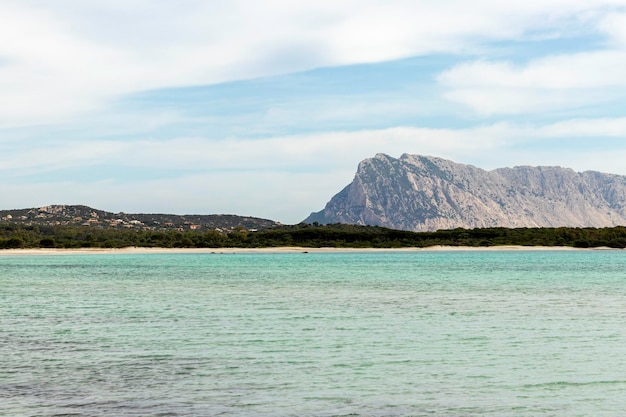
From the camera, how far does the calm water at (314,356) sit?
1412cm

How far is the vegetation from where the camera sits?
14738 centimetres

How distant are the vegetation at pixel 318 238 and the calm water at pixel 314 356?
115m

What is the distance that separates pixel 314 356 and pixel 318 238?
5574 inches

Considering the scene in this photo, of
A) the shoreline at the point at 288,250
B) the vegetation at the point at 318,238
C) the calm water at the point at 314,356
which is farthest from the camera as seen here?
the vegetation at the point at 318,238

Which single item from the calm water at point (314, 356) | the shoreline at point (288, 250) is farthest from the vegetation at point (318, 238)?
the calm water at point (314, 356)

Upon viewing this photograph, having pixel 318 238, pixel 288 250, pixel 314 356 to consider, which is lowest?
pixel 314 356

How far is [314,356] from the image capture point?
19.6 m

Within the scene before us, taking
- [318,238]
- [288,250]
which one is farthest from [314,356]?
→ [318,238]

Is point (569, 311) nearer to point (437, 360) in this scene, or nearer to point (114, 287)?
point (437, 360)

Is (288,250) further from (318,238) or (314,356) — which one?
(314,356)

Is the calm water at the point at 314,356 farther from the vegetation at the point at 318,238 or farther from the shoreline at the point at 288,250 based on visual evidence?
the vegetation at the point at 318,238

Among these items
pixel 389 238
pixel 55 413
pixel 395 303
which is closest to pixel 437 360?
pixel 55 413

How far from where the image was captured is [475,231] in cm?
16638

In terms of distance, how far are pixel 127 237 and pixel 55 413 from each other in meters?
151
